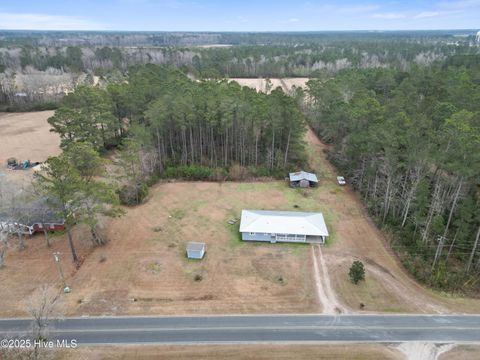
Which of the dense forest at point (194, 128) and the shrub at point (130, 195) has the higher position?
the dense forest at point (194, 128)

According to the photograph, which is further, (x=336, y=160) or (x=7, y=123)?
(x=7, y=123)

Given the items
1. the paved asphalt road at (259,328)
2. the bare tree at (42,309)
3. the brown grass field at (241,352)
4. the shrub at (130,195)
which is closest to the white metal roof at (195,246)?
the paved asphalt road at (259,328)

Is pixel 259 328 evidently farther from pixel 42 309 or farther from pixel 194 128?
pixel 194 128

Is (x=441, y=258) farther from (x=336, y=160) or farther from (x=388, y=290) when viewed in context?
(x=336, y=160)

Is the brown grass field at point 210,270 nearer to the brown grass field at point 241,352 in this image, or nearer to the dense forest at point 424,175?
the dense forest at point 424,175

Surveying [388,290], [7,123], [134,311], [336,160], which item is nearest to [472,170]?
[388,290]

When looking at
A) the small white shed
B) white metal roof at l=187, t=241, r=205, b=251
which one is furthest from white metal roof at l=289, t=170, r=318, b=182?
the small white shed
